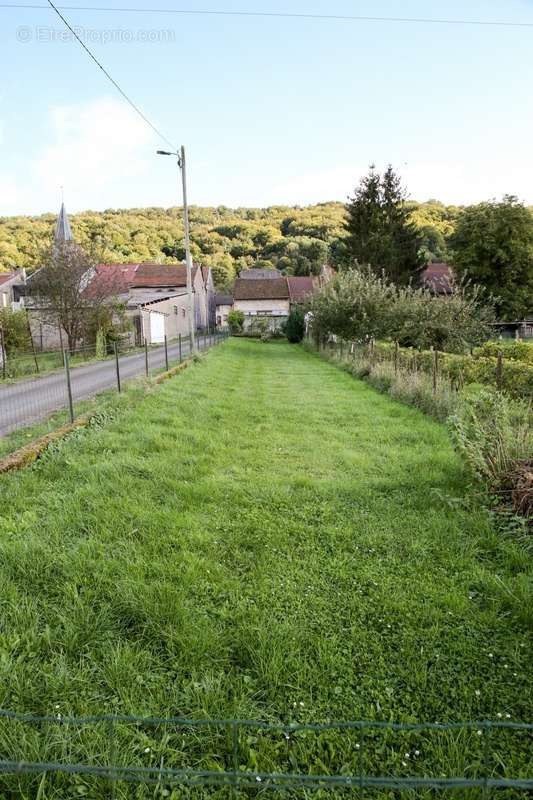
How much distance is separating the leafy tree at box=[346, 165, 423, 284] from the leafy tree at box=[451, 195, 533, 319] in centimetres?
427

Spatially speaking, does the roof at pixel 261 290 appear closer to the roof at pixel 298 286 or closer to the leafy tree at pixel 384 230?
the roof at pixel 298 286

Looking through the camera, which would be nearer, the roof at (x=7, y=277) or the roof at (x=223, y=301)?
the roof at (x=7, y=277)

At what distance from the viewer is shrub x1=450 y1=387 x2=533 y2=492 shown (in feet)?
16.2

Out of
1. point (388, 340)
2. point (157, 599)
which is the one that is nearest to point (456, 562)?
point (157, 599)

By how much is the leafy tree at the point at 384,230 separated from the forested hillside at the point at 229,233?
2816 millimetres

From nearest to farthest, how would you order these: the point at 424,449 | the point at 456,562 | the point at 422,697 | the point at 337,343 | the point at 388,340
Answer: the point at 422,697, the point at 456,562, the point at 424,449, the point at 388,340, the point at 337,343

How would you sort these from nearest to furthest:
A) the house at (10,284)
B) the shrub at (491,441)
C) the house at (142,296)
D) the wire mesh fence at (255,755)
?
1. the wire mesh fence at (255,755)
2. the shrub at (491,441)
3. the house at (142,296)
4. the house at (10,284)

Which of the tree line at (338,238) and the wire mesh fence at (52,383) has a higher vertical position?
the tree line at (338,238)

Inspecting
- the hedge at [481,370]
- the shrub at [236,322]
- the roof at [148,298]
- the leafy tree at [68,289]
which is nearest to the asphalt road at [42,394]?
the leafy tree at [68,289]

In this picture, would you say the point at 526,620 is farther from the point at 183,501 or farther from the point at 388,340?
the point at 388,340

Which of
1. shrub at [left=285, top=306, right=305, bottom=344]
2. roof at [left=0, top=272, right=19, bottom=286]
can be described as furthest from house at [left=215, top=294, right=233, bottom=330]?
shrub at [left=285, top=306, right=305, bottom=344]

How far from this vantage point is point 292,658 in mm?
2646

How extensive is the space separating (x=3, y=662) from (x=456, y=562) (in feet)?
10.4

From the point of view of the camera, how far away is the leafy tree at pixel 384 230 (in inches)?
1371
